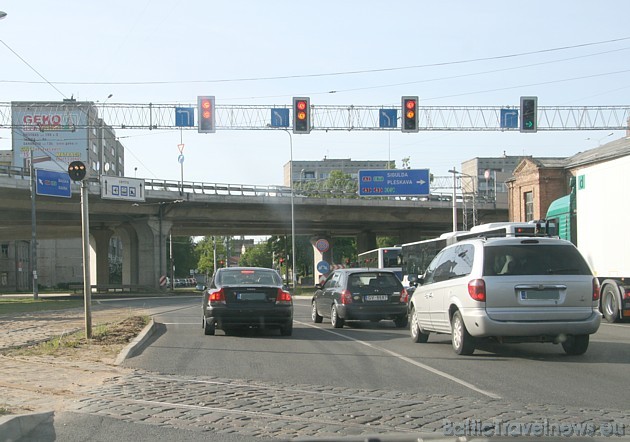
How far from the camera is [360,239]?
73125 millimetres

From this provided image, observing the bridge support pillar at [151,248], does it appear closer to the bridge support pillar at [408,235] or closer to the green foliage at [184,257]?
the bridge support pillar at [408,235]

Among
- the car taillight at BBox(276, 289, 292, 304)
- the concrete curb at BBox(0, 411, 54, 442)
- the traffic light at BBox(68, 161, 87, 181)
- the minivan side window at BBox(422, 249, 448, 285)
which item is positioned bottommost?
the concrete curb at BBox(0, 411, 54, 442)

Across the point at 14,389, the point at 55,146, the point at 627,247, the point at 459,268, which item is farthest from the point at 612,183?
the point at 55,146

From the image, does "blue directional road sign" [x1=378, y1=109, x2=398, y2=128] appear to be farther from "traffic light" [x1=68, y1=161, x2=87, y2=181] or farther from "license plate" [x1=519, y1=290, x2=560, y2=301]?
"license plate" [x1=519, y1=290, x2=560, y2=301]

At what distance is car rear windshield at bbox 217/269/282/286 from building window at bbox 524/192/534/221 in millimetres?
36435

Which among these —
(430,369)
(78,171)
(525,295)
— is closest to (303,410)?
(430,369)

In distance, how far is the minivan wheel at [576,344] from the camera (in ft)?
36.8

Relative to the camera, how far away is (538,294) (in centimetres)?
1075

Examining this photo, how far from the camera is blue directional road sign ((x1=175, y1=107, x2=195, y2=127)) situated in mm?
27516

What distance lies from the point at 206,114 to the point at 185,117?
367 cm

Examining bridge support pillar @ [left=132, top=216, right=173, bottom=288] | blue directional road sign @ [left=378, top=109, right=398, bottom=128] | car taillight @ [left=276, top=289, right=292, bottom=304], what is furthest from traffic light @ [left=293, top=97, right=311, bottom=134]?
bridge support pillar @ [left=132, top=216, right=173, bottom=288]

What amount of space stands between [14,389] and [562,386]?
631 cm

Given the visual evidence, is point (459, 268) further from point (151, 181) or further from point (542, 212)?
point (151, 181)

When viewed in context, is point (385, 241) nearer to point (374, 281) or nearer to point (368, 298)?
point (374, 281)
